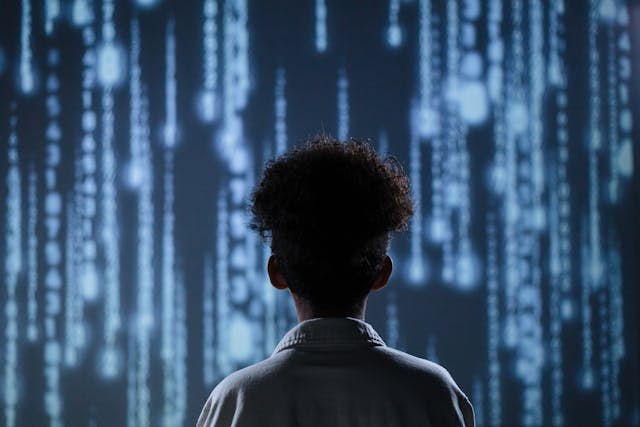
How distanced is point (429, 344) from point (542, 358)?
0.27m

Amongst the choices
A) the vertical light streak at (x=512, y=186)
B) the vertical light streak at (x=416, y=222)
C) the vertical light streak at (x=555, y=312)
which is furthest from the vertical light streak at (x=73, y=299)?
the vertical light streak at (x=555, y=312)

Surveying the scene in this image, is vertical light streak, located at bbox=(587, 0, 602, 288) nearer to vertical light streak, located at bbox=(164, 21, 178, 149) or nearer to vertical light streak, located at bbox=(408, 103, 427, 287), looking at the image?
vertical light streak, located at bbox=(408, 103, 427, 287)

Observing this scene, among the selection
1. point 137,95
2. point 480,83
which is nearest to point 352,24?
point 480,83

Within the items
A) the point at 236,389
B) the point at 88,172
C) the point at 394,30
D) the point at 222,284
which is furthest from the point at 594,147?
the point at 236,389

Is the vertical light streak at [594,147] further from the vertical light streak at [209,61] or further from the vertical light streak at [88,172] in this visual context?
the vertical light streak at [88,172]

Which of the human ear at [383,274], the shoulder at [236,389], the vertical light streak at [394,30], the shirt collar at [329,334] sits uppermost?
the vertical light streak at [394,30]

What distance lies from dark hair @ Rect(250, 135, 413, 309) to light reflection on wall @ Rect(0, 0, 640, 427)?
992mm

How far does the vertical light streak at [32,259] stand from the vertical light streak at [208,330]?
39 centimetres

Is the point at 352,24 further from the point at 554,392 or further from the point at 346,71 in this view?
the point at 554,392

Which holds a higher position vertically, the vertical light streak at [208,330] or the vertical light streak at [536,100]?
the vertical light streak at [536,100]

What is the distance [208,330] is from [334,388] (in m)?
1.10

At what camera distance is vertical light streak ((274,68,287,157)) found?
167 cm

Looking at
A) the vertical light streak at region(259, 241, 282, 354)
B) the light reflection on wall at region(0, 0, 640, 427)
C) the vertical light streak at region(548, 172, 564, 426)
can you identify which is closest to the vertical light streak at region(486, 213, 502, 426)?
the light reflection on wall at region(0, 0, 640, 427)

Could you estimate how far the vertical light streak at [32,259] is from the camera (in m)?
1.67
